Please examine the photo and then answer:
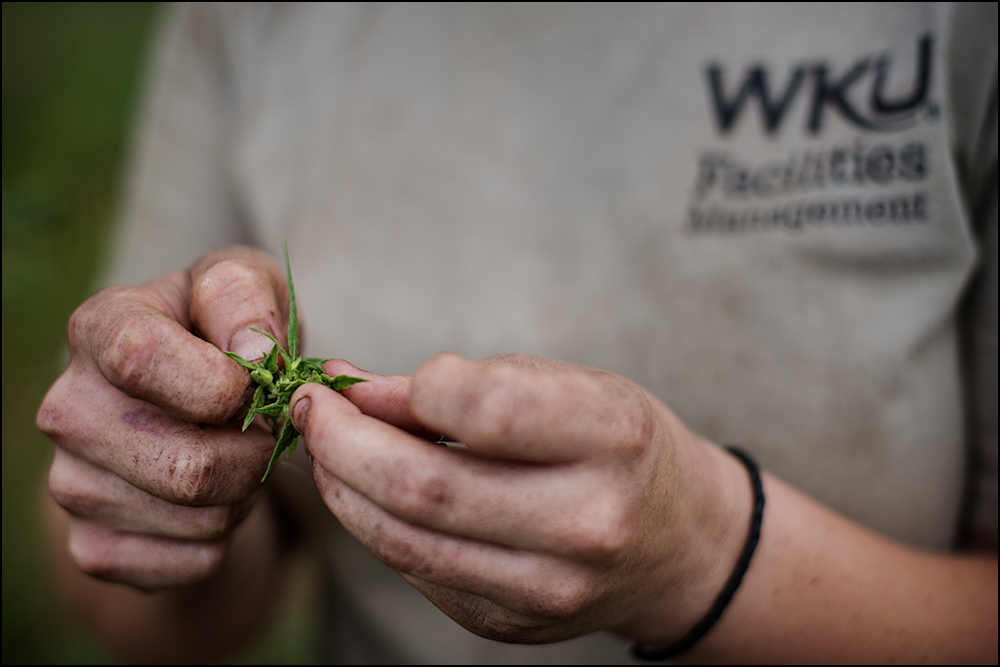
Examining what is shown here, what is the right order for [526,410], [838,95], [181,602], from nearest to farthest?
[526,410]
[838,95]
[181,602]

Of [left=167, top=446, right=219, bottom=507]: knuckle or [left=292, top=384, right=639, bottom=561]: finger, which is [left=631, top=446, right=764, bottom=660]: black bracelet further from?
[left=167, top=446, right=219, bottom=507]: knuckle

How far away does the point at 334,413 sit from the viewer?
0.83 metres

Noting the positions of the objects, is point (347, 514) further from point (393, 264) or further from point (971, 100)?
point (971, 100)

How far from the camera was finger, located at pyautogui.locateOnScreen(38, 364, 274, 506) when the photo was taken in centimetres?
91

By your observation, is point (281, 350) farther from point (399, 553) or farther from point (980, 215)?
point (980, 215)

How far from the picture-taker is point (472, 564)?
32.2 inches

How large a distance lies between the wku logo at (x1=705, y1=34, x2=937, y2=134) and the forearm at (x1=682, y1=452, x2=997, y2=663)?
904 mm

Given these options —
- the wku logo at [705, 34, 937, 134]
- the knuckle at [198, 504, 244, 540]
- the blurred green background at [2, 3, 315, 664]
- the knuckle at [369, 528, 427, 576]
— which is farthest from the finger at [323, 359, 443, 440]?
the blurred green background at [2, 3, 315, 664]

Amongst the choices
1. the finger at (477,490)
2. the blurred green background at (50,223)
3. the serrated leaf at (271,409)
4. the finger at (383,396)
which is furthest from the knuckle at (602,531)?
the blurred green background at (50,223)

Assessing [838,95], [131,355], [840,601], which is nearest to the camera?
[131,355]

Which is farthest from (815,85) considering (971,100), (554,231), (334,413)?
(334,413)

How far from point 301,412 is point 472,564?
365 millimetres

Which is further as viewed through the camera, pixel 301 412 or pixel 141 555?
pixel 141 555

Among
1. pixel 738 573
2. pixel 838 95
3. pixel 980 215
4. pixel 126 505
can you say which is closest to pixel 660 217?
pixel 838 95
